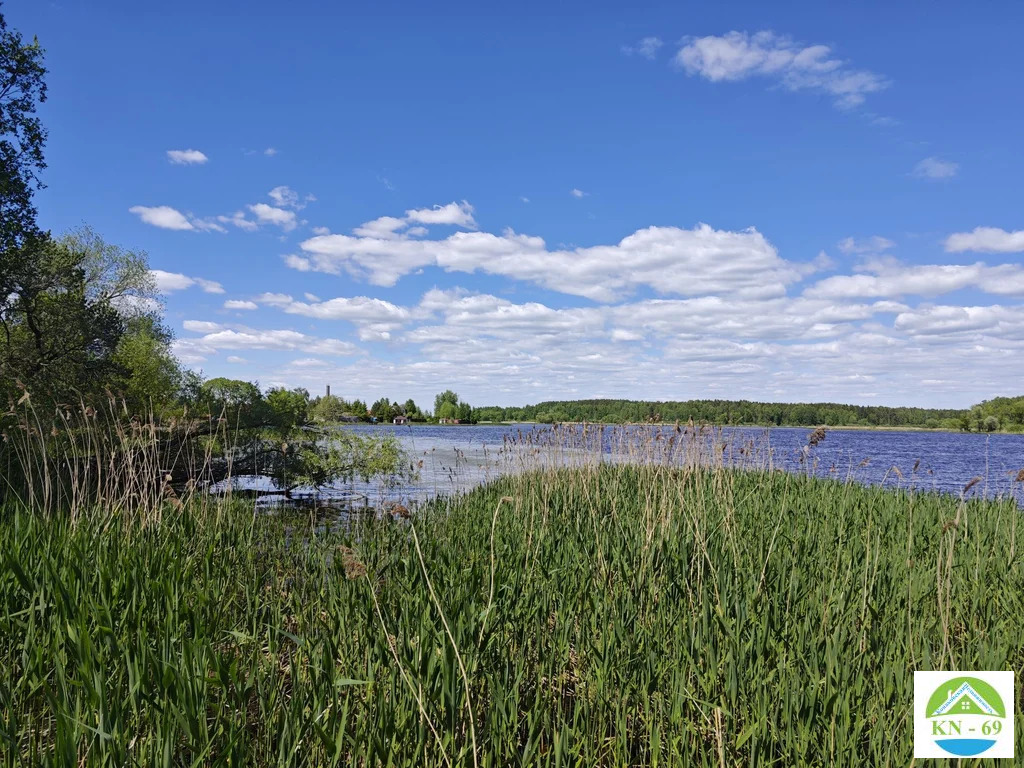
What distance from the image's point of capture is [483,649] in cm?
312

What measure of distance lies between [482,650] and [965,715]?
217 centimetres

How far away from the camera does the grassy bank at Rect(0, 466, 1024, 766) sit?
2.54 metres

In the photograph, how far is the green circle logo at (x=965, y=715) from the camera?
264 cm

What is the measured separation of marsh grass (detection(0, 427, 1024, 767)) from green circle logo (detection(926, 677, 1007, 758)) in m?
0.18

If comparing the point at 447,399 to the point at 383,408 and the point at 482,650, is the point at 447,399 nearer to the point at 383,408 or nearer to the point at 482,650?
the point at 383,408

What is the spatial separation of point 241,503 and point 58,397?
6097 millimetres

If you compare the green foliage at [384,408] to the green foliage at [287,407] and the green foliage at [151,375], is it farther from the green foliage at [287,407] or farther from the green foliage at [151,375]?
the green foliage at [151,375]

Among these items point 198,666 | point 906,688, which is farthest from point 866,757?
point 198,666

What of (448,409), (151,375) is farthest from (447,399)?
(151,375)

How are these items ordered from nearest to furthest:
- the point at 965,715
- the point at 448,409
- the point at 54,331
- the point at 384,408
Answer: the point at 965,715 → the point at 54,331 → the point at 384,408 → the point at 448,409

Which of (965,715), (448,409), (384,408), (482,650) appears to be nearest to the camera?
(965,715)

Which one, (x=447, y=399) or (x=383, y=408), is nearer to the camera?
(x=383, y=408)

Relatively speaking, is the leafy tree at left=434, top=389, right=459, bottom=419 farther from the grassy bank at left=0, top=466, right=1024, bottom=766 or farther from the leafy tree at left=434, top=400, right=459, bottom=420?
the grassy bank at left=0, top=466, right=1024, bottom=766

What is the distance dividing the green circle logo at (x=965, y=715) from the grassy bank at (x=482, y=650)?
0.15 m
